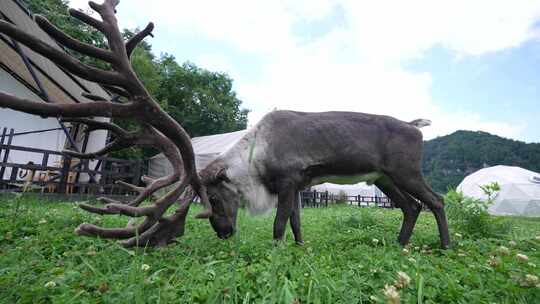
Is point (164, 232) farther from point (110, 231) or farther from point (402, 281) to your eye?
Answer: point (402, 281)

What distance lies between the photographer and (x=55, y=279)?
1678mm

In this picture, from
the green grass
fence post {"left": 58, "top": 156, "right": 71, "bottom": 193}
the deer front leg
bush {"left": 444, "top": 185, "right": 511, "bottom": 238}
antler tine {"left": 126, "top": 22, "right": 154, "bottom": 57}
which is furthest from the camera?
fence post {"left": 58, "top": 156, "right": 71, "bottom": 193}

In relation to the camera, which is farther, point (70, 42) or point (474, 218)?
point (474, 218)

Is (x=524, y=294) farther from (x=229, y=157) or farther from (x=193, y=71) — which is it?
(x=193, y=71)

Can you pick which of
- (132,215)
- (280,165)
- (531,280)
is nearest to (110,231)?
(132,215)

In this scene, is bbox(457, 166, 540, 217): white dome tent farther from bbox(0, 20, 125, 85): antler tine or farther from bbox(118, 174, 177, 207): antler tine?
bbox(0, 20, 125, 85): antler tine

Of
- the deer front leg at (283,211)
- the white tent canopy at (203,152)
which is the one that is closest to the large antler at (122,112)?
the deer front leg at (283,211)

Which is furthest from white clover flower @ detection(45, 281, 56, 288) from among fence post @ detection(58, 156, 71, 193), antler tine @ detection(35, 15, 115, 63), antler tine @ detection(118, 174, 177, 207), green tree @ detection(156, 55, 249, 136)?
green tree @ detection(156, 55, 249, 136)

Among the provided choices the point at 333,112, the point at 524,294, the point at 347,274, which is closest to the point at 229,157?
the point at 333,112

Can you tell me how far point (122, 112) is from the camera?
2496 millimetres

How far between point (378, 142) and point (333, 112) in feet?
2.42

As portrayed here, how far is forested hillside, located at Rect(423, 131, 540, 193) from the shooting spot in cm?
4541

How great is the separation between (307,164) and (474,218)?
2863mm

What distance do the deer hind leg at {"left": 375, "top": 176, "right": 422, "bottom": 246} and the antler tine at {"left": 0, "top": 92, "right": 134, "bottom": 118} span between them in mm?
3331
